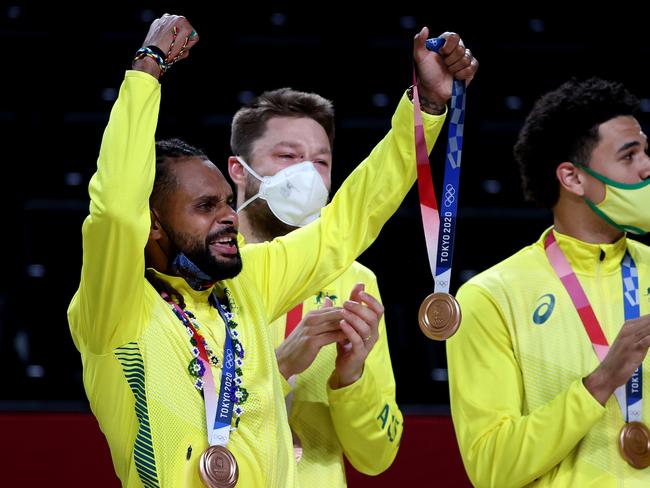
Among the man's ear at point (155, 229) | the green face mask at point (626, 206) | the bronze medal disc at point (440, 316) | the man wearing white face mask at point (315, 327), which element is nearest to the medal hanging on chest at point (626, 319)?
the green face mask at point (626, 206)

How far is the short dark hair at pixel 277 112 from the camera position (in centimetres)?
376

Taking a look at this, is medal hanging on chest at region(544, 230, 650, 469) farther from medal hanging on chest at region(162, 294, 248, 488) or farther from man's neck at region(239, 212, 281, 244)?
medal hanging on chest at region(162, 294, 248, 488)

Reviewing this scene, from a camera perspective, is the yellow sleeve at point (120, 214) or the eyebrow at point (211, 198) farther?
the eyebrow at point (211, 198)

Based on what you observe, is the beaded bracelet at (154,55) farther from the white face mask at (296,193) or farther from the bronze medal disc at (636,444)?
the bronze medal disc at (636,444)

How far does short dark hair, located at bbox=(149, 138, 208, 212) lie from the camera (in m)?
2.87

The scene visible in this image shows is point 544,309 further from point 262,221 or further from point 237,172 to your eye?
point 237,172

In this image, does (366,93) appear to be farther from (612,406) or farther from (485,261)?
(612,406)

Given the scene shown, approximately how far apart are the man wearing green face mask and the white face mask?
0.50m

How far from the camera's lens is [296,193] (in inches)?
141

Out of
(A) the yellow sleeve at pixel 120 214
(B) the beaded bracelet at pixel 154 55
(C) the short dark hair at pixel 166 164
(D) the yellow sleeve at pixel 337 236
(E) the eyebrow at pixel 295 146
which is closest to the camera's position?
(A) the yellow sleeve at pixel 120 214

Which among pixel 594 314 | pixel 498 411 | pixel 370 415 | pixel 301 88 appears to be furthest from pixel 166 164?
pixel 301 88

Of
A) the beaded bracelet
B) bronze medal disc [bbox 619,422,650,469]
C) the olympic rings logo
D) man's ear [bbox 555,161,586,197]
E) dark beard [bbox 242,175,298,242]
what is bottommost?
bronze medal disc [bbox 619,422,650,469]

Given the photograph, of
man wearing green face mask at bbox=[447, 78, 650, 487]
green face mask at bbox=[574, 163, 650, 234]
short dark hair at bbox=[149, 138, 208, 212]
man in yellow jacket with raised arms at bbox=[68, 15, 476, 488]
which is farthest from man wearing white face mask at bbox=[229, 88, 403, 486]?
green face mask at bbox=[574, 163, 650, 234]

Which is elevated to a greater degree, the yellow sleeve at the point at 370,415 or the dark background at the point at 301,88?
the dark background at the point at 301,88
